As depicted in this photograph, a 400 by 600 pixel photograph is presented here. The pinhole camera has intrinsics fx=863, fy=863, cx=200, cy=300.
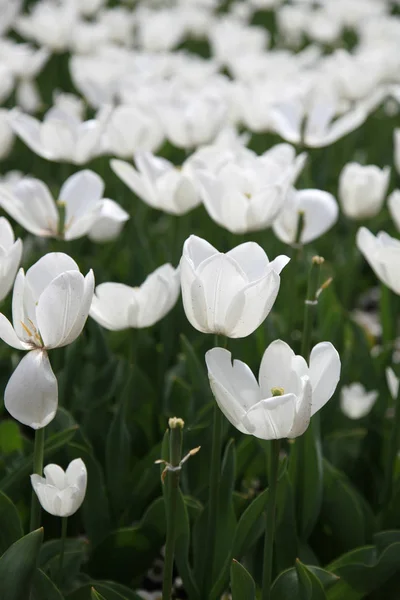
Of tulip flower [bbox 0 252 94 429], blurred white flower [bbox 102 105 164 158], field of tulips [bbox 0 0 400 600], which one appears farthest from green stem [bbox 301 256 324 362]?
blurred white flower [bbox 102 105 164 158]

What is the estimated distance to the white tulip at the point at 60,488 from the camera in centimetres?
105

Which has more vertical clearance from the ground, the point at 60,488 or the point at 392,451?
the point at 60,488

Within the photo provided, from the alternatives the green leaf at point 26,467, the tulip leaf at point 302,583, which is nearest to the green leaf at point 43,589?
the green leaf at point 26,467

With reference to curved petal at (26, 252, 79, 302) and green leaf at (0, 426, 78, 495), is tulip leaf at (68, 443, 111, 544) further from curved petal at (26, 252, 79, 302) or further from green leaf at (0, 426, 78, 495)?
curved petal at (26, 252, 79, 302)

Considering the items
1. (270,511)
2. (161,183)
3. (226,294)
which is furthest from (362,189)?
(270,511)

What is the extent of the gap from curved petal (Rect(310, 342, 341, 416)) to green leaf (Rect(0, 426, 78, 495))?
1.30 feet

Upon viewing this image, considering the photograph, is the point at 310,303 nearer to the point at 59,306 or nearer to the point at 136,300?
the point at 136,300

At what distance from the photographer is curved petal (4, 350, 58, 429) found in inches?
39.2

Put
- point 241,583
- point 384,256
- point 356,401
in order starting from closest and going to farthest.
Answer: point 241,583
point 384,256
point 356,401

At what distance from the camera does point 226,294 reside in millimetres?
1091

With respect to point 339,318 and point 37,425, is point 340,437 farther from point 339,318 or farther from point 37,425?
point 37,425

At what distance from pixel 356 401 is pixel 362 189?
1.79 ft

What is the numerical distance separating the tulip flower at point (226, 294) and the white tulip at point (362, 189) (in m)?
0.97

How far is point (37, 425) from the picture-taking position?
40.6 inches
